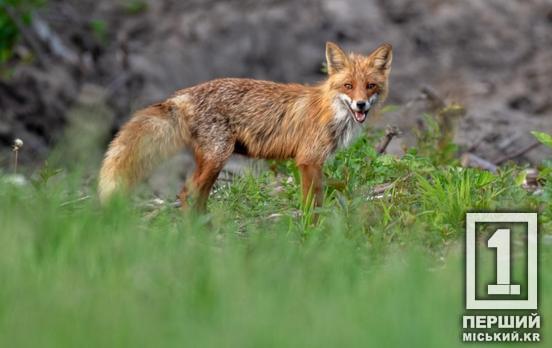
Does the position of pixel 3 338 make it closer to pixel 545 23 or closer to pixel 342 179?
pixel 342 179

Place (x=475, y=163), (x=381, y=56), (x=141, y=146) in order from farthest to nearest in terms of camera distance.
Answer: (x=475, y=163)
(x=381, y=56)
(x=141, y=146)

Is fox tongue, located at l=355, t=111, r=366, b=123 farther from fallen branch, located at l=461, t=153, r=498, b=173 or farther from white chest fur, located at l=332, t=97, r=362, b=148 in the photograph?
fallen branch, located at l=461, t=153, r=498, b=173

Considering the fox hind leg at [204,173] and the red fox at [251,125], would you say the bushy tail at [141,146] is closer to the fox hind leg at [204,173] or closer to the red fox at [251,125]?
the red fox at [251,125]

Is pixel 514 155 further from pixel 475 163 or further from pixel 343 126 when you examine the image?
pixel 343 126

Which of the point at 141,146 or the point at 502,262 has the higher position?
the point at 141,146

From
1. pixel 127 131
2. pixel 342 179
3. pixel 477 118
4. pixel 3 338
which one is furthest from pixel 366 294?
pixel 477 118

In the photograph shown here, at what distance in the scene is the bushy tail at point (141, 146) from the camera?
8469 millimetres

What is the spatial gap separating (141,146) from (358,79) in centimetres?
162

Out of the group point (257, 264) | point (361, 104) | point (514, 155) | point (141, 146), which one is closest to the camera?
point (257, 264)

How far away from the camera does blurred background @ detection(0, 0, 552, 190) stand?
46.8ft

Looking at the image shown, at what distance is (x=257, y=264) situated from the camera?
20.0ft

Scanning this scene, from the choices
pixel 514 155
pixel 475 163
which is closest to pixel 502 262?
pixel 475 163

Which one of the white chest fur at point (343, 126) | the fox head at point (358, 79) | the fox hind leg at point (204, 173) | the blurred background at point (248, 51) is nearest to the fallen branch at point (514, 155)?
the blurred background at point (248, 51)

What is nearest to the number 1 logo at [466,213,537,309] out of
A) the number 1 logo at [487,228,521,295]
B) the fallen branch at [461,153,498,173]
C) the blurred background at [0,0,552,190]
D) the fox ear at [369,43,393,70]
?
the number 1 logo at [487,228,521,295]
